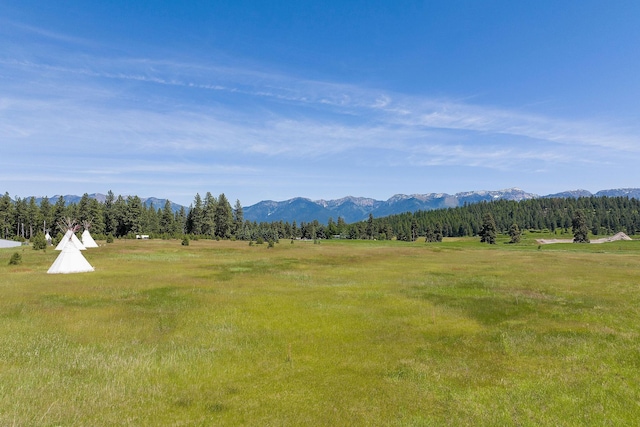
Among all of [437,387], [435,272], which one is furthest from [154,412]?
[435,272]

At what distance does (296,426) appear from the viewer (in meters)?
11.0

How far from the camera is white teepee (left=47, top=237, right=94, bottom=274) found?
44100 mm

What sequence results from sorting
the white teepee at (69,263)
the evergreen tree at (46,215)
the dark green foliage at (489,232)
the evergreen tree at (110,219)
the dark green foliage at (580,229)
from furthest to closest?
the dark green foliage at (489,232) < the dark green foliage at (580,229) < the evergreen tree at (110,219) < the evergreen tree at (46,215) < the white teepee at (69,263)

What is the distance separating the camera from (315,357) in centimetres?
1703

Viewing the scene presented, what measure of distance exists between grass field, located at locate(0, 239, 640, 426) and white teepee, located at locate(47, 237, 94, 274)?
10938mm

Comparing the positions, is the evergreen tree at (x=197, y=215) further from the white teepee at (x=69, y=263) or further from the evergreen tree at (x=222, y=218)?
the white teepee at (x=69, y=263)

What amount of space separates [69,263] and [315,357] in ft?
141

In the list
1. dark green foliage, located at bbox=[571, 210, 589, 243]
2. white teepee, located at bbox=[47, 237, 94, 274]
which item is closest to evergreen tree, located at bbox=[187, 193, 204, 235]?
white teepee, located at bbox=[47, 237, 94, 274]

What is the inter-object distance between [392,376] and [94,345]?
15.4 metres

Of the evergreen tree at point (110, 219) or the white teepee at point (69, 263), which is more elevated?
the evergreen tree at point (110, 219)

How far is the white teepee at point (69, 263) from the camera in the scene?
145 ft

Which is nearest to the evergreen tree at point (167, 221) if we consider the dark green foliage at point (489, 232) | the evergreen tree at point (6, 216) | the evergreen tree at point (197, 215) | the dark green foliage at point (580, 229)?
the evergreen tree at point (197, 215)

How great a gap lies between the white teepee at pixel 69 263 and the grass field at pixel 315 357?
10.9 meters

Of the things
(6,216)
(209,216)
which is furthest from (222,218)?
(6,216)
